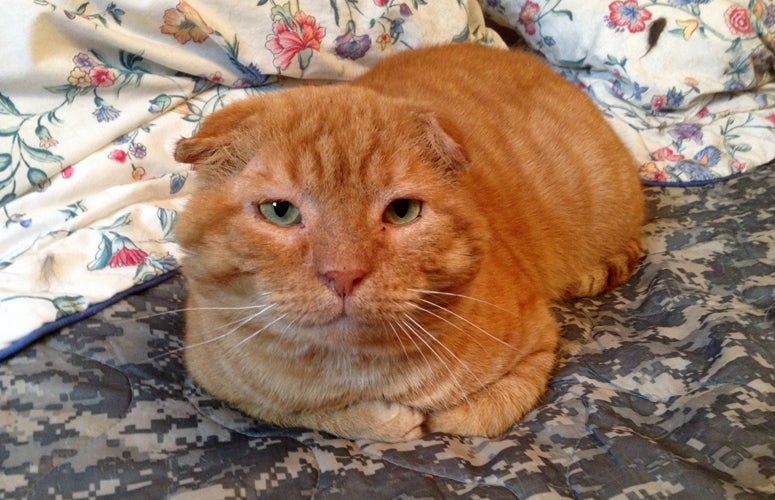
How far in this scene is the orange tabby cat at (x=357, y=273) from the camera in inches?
36.2

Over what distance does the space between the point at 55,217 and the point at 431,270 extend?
109 cm

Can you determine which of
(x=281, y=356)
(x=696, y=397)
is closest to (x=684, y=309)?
(x=696, y=397)

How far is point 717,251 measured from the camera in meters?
1.69

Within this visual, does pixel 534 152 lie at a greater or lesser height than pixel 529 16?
lesser

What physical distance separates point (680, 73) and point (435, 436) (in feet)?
5.60

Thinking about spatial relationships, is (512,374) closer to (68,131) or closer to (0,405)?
(0,405)

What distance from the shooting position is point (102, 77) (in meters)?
1.63

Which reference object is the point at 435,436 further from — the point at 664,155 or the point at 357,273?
the point at 664,155

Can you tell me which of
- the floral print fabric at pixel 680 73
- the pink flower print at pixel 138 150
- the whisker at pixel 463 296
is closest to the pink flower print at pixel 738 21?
the floral print fabric at pixel 680 73

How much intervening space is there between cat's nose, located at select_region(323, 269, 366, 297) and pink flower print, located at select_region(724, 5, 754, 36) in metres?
1.95

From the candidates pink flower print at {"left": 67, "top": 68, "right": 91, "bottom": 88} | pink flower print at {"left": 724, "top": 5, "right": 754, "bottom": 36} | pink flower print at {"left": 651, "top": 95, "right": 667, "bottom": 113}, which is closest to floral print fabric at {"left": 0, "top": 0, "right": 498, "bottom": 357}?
pink flower print at {"left": 67, "top": 68, "right": 91, "bottom": 88}

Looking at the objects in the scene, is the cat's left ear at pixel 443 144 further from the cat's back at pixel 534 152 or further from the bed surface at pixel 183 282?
the bed surface at pixel 183 282

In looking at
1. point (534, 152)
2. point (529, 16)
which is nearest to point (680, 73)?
point (529, 16)

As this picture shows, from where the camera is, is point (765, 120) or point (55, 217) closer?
point (55, 217)
